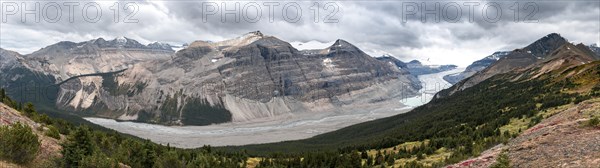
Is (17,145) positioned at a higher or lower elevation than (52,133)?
higher

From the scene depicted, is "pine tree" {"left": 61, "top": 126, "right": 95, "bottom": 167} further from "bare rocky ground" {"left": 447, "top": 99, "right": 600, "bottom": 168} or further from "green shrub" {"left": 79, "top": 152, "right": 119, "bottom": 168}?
A: "bare rocky ground" {"left": 447, "top": 99, "right": 600, "bottom": 168}

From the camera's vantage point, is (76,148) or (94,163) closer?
(94,163)

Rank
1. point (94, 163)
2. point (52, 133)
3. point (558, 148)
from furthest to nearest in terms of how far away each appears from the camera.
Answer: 1. point (52, 133)
2. point (94, 163)
3. point (558, 148)

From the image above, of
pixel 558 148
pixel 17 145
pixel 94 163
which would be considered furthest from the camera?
pixel 94 163

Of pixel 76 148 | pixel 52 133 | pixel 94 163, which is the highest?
pixel 52 133

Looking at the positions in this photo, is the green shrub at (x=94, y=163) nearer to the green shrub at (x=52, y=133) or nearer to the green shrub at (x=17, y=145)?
→ the green shrub at (x=17, y=145)

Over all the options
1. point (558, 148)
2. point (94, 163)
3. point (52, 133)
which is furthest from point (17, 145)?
point (558, 148)

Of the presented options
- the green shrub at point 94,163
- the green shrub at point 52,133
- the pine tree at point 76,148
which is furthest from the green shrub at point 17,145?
the green shrub at point 52,133

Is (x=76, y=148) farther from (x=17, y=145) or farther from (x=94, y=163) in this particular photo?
(x=17, y=145)

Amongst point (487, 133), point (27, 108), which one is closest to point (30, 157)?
point (27, 108)
